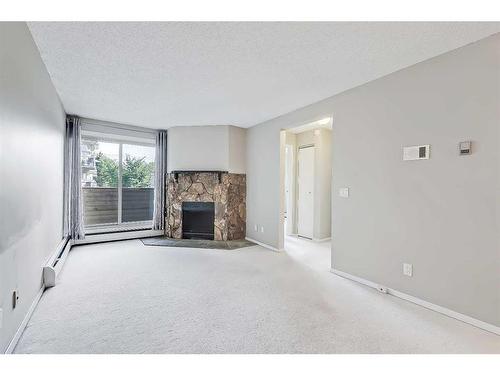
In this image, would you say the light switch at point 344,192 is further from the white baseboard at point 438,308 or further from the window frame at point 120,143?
the window frame at point 120,143

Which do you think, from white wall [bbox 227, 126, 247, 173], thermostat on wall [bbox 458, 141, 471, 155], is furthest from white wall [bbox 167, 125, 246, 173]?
thermostat on wall [bbox 458, 141, 471, 155]

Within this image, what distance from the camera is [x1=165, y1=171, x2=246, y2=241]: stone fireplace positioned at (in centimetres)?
499

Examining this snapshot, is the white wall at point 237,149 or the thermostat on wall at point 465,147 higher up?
the white wall at point 237,149

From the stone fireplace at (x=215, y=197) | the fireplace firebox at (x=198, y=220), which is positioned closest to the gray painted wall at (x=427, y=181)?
the stone fireplace at (x=215, y=197)

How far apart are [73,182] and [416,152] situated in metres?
5.21

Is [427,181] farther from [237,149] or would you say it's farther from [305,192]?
[237,149]

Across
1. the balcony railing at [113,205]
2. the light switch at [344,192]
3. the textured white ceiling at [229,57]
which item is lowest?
the balcony railing at [113,205]

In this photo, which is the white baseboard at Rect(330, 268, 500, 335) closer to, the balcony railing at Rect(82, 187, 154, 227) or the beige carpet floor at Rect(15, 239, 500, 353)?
the beige carpet floor at Rect(15, 239, 500, 353)

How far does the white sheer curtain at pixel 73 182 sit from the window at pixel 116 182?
1.10ft

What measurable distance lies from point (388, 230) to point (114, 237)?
481cm

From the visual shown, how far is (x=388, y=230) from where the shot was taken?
8.78 ft

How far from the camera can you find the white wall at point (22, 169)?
157 cm

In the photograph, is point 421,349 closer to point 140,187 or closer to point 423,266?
point 423,266
